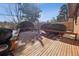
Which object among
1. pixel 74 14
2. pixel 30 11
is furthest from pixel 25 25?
pixel 74 14

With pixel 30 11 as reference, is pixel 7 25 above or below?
below

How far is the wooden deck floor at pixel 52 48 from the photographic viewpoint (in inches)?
72.6

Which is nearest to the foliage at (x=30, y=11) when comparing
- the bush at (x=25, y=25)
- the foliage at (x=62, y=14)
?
the bush at (x=25, y=25)

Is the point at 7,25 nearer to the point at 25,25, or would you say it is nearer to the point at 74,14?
the point at 25,25

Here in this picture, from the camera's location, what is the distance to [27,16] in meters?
→ 1.85

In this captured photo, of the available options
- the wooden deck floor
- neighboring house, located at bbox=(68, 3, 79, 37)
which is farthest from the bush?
neighboring house, located at bbox=(68, 3, 79, 37)

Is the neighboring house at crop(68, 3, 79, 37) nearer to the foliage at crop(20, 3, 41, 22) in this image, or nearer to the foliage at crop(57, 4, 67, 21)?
the foliage at crop(57, 4, 67, 21)

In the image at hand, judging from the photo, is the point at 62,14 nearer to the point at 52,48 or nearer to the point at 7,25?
the point at 52,48

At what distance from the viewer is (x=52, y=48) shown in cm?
186

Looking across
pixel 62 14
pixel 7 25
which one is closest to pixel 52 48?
pixel 62 14

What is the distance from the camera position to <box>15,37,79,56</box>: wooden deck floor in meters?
1.84

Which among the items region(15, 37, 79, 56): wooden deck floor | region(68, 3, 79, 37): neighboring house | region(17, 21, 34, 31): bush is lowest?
region(15, 37, 79, 56): wooden deck floor

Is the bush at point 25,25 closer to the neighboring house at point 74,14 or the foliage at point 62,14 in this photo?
the foliage at point 62,14

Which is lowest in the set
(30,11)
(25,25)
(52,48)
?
(52,48)
